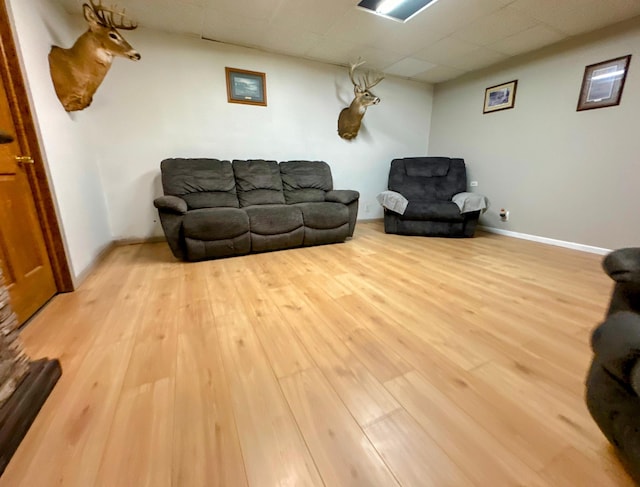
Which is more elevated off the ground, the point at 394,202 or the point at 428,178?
the point at 428,178

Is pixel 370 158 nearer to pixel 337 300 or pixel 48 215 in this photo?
pixel 337 300

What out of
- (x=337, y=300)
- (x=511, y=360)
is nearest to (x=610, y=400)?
(x=511, y=360)

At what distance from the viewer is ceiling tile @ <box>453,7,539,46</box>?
94.1 inches

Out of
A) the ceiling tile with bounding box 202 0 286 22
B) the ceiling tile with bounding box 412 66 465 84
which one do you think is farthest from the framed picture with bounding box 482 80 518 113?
the ceiling tile with bounding box 202 0 286 22

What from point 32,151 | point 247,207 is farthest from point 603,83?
point 32,151

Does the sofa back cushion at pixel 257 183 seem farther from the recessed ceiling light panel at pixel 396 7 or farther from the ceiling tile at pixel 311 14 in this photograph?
the recessed ceiling light panel at pixel 396 7

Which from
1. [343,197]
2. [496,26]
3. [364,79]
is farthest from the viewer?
[364,79]

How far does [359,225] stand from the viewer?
13.5 ft

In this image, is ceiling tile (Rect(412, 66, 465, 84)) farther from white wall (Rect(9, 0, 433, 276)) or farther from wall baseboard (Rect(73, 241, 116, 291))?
wall baseboard (Rect(73, 241, 116, 291))

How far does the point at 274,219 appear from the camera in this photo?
2682 mm

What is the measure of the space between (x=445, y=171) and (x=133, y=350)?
398 cm

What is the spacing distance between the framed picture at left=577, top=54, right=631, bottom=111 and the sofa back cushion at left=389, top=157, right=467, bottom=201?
1323mm

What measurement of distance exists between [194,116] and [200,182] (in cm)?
86

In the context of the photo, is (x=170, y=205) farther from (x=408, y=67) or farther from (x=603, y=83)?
(x=603, y=83)
